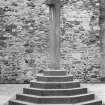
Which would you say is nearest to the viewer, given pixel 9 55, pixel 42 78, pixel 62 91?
pixel 62 91

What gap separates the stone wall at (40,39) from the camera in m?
10.6

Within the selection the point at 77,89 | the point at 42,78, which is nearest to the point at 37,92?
the point at 42,78

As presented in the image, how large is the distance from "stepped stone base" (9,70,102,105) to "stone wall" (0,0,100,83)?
15.7ft

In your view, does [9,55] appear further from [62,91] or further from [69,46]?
[62,91]

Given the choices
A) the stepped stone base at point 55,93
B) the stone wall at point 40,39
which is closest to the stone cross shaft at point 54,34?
the stepped stone base at point 55,93

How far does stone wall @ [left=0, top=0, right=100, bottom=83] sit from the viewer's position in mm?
10578

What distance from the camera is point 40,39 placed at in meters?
10.6

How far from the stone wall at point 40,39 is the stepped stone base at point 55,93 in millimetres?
4773

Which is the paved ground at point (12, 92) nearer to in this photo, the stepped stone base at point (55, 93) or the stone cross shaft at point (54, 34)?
the stepped stone base at point (55, 93)

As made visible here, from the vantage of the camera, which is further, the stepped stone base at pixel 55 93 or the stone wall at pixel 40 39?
the stone wall at pixel 40 39

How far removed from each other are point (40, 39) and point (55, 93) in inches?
213

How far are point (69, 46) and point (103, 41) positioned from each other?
1416 mm

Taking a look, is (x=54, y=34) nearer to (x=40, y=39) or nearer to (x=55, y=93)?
(x=55, y=93)

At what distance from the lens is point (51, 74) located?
5.85 metres
